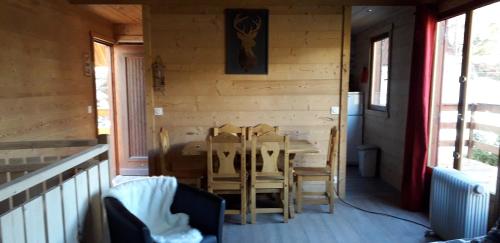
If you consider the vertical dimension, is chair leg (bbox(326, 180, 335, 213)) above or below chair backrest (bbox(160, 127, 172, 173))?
below

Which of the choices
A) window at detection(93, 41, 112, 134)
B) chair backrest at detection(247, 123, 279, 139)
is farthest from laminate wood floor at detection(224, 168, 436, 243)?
window at detection(93, 41, 112, 134)

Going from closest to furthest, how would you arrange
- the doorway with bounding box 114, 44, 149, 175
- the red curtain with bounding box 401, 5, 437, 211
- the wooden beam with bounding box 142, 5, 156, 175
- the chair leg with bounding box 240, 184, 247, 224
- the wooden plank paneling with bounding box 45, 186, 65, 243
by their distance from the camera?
the wooden plank paneling with bounding box 45, 186, 65, 243 < the chair leg with bounding box 240, 184, 247, 224 < the red curtain with bounding box 401, 5, 437, 211 < the wooden beam with bounding box 142, 5, 156, 175 < the doorway with bounding box 114, 44, 149, 175

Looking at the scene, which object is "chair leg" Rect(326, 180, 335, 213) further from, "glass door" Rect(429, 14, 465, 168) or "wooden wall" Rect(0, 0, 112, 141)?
"wooden wall" Rect(0, 0, 112, 141)

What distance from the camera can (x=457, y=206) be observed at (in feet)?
9.18

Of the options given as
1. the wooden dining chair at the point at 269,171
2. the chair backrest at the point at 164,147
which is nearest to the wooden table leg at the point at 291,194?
the wooden dining chair at the point at 269,171

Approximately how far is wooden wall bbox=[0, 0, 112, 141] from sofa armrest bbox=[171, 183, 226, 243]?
5.21ft

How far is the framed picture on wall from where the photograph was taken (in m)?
3.92

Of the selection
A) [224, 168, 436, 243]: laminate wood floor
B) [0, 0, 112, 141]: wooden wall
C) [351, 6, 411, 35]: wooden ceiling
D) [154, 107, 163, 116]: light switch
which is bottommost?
[224, 168, 436, 243]: laminate wood floor

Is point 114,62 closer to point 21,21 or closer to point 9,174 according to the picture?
point 21,21

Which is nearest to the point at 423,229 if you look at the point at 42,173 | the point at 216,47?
the point at 216,47

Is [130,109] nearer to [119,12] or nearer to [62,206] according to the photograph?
[119,12]

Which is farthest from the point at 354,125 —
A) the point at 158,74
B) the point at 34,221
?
the point at 34,221

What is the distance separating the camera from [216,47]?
13.1ft

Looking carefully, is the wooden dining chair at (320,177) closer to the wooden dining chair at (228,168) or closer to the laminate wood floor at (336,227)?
the laminate wood floor at (336,227)
